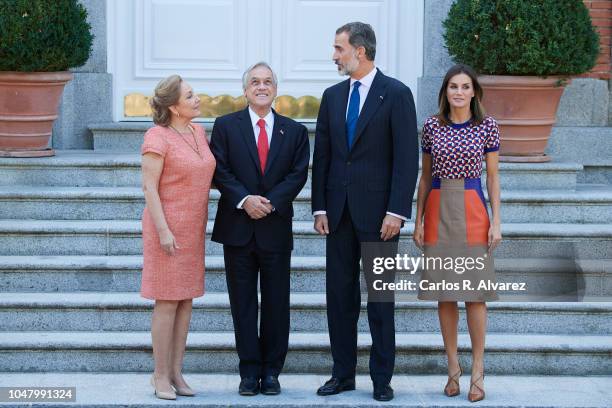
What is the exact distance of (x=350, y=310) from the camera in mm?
5848

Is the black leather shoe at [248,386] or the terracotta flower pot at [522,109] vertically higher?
the terracotta flower pot at [522,109]

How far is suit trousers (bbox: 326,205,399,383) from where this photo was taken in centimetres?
575

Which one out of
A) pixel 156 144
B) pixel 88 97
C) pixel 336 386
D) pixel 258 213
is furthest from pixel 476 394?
pixel 88 97

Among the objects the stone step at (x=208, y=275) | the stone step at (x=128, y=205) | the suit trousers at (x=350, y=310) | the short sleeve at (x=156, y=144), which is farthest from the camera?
the stone step at (x=128, y=205)

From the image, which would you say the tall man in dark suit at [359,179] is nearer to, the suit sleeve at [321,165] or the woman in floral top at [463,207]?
the suit sleeve at [321,165]

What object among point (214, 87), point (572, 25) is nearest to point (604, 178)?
point (572, 25)

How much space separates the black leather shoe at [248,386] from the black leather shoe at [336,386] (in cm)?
31

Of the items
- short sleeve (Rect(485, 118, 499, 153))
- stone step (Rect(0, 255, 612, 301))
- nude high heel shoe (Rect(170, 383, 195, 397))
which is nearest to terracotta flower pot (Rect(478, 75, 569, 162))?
stone step (Rect(0, 255, 612, 301))

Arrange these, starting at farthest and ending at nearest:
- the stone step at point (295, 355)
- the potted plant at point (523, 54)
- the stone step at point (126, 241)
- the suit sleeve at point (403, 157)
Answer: the potted plant at point (523, 54)
the stone step at point (126, 241)
the stone step at point (295, 355)
the suit sleeve at point (403, 157)

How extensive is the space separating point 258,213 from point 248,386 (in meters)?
0.86

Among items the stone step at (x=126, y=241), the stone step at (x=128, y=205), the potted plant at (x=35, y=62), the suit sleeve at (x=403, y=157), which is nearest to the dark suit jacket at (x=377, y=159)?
the suit sleeve at (x=403, y=157)

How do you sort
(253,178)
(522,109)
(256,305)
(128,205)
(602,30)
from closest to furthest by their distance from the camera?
(253,178), (256,305), (128,205), (522,109), (602,30)

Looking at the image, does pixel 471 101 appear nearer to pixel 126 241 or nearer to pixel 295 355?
pixel 295 355

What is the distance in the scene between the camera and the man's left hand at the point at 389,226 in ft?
18.5
